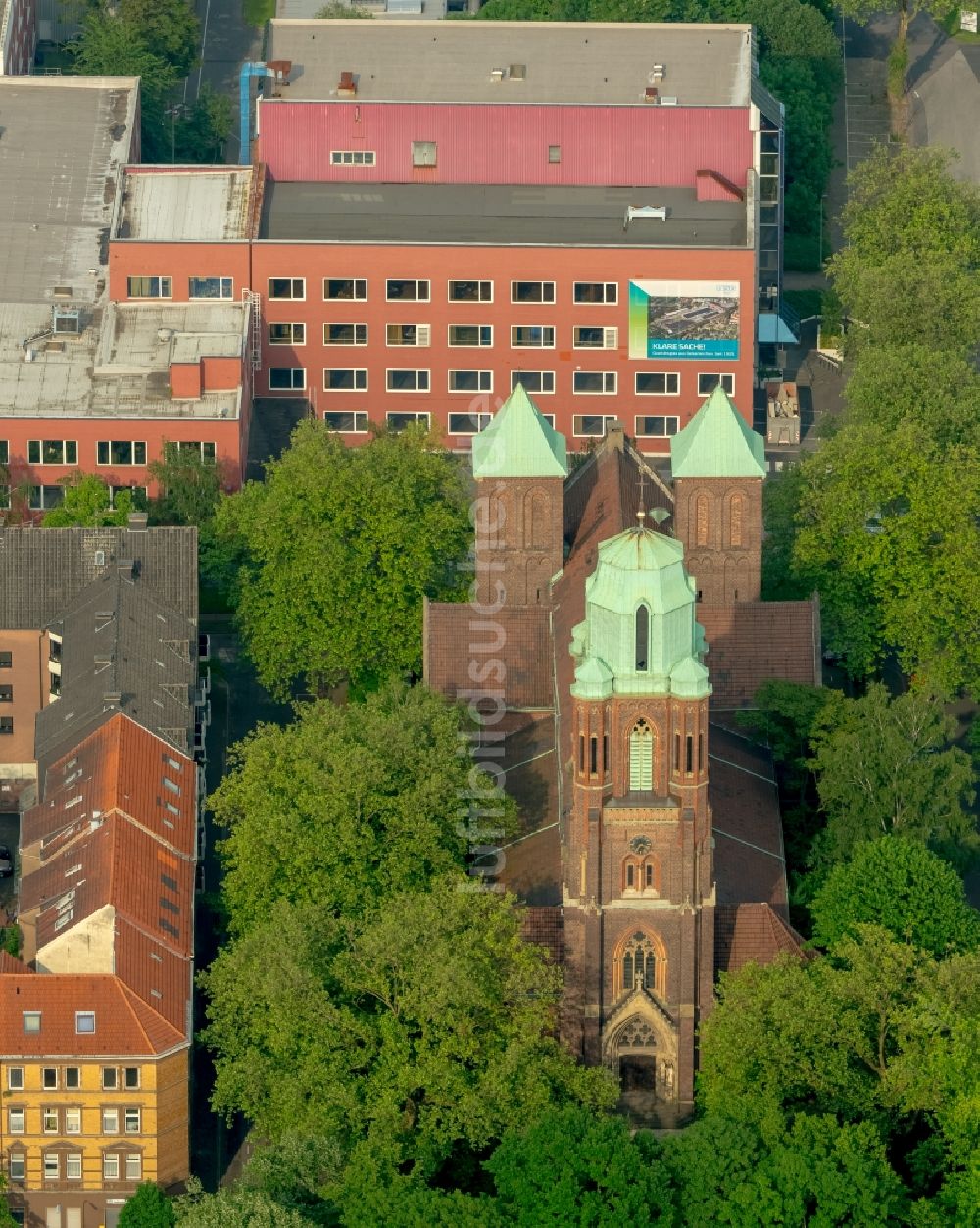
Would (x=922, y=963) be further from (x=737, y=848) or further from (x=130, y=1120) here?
(x=130, y=1120)

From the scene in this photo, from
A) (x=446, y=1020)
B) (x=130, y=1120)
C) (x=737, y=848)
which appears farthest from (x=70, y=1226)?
(x=737, y=848)

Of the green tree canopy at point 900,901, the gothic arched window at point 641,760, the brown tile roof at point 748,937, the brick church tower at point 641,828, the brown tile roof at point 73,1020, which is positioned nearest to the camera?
the brick church tower at point 641,828

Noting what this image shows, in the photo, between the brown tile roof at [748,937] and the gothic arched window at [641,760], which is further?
the brown tile roof at [748,937]

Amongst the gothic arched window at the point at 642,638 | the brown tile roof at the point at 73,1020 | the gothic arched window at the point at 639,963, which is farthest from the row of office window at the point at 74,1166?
the gothic arched window at the point at 642,638

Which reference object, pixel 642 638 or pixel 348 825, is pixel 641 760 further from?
pixel 348 825

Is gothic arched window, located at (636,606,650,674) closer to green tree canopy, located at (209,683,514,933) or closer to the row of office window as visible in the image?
green tree canopy, located at (209,683,514,933)

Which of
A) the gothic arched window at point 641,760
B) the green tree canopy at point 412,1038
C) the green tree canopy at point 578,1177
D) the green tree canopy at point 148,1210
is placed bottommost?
the green tree canopy at point 148,1210

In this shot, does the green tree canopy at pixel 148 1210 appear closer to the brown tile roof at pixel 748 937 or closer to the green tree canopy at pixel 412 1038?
the green tree canopy at pixel 412 1038

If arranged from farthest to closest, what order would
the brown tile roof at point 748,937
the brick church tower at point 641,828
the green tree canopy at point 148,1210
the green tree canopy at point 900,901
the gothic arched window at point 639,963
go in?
the green tree canopy at point 900,901, the brown tile roof at point 748,937, the gothic arched window at point 639,963, the green tree canopy at point 148,1210, the brick church tower at point 641,828
